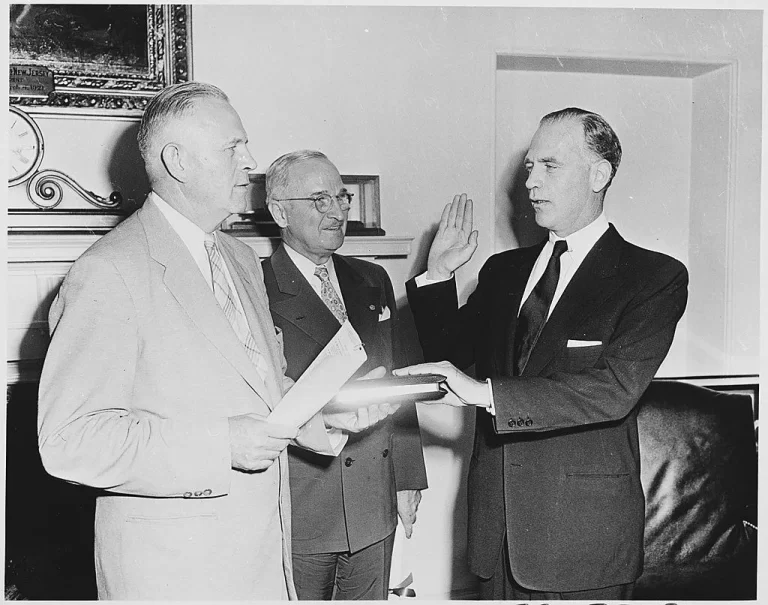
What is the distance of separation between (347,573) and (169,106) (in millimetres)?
1619

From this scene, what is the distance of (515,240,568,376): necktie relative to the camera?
2283 mm

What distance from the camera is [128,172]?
302 centimetres

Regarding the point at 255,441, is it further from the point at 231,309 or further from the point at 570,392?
the point at 570,392

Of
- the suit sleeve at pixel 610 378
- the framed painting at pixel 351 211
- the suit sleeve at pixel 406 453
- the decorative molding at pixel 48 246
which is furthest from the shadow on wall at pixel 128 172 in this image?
the suit sleeve at pixel 610 378

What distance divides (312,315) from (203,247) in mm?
713

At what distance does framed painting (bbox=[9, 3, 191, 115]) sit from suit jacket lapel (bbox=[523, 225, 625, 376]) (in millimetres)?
1771

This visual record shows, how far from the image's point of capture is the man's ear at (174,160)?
1870 millimetres

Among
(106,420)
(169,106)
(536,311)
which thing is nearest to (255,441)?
(106,420)

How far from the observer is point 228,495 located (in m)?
1.83

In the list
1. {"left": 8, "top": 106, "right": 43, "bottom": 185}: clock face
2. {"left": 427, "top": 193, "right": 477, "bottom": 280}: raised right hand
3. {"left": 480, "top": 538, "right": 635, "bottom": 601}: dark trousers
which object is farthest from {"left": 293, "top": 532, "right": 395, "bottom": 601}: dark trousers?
{"left": 8, "top": 106, "right": 43, "bottom": 185}: clock face

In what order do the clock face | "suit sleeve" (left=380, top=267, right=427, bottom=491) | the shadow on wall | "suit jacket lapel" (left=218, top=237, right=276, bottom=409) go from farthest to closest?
the shadow on wall < the clock face < "suit sleeve" (left=380, top=267, right=427, bottom=491) < "suit jacket lapel" (left=218, top=237, right=276, bottom=409)

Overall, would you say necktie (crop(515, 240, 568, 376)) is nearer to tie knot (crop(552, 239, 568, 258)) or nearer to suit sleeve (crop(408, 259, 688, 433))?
tie knot (crop(552, 239, 568, 258))

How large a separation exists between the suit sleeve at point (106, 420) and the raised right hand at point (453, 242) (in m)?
1.02

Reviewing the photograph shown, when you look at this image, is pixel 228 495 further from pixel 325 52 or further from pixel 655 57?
pixel 655 57
